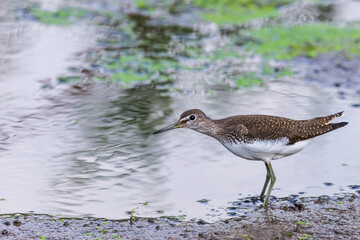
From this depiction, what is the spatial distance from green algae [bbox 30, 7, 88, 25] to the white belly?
27.3 ft

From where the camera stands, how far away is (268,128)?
7.38m

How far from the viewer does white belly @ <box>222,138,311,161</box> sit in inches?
285

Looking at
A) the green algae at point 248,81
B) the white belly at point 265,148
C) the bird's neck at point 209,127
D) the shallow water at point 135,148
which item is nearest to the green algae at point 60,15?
the shallow water at point 135,148

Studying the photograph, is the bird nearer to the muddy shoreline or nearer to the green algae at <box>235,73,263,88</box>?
the muddy shoreline

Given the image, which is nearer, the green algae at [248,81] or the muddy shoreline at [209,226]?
the muddy shoreline at [209,226]

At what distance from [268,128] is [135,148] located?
217cm

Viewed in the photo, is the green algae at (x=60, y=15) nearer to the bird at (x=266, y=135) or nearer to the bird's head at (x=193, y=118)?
the bird's head at (x=193, y=118)

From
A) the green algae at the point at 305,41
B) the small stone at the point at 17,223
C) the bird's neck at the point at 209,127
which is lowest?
the small stone at the point at 17,223

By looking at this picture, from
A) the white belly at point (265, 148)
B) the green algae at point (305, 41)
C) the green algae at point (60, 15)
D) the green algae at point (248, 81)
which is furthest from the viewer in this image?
the green algae at point (60, 15)

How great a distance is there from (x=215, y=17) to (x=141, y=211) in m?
8.85

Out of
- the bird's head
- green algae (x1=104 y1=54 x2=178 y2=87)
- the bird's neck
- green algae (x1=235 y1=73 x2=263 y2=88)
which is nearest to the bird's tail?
the bird's neck

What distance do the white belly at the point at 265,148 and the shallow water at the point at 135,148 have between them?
0.50 meters

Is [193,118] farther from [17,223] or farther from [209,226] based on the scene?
[17,223]

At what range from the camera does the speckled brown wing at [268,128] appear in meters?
7.31
